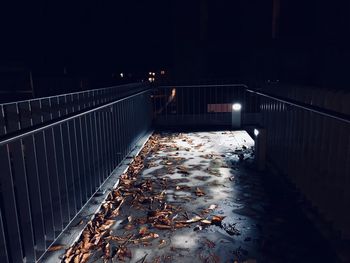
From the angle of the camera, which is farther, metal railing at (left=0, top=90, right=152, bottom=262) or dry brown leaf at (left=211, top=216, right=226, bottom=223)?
dry brown leaf at (left=211, top=216, right=226, bottom=223)

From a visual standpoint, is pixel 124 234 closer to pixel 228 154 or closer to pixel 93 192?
pixel 93 192

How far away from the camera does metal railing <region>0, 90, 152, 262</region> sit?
103 inches

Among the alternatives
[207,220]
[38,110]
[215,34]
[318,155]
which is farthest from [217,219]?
[215,34]

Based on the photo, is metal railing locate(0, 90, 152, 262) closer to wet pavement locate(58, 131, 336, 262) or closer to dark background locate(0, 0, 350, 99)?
wet pavement locate(58, 131, 336, 262)

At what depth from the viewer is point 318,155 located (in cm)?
387

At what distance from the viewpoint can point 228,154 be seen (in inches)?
291

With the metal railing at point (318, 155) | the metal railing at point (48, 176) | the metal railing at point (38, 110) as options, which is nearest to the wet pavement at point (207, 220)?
the metal railing at point (318, 155)

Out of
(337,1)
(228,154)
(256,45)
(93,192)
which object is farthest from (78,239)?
(337,1)

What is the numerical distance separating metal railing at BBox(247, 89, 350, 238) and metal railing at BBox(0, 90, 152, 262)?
3031 millimetres

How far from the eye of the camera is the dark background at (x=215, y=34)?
17.0 metres

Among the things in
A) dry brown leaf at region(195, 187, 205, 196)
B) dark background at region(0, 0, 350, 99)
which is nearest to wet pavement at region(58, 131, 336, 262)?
dry brown leaf at region(195, 187, 205, 196)

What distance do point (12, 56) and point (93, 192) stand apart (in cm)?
2058

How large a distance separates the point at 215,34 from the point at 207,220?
1508 cm

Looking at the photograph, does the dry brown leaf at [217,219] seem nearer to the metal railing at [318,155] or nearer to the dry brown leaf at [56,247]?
the metal railing at [318,155]
